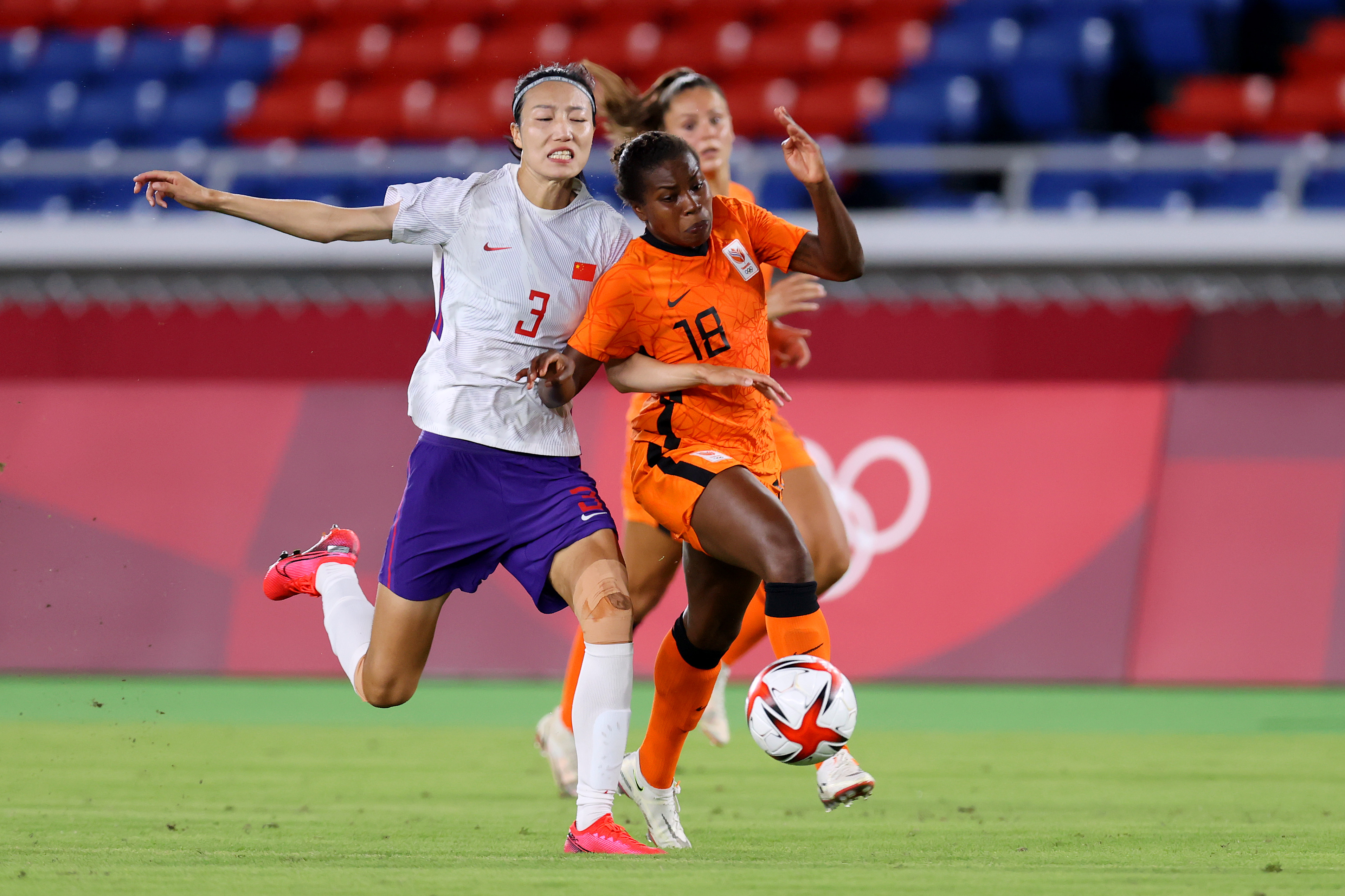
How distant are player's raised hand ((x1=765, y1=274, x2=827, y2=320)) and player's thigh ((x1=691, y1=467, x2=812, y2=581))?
1.13 meters

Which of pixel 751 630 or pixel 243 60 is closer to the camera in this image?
pixel 751 630

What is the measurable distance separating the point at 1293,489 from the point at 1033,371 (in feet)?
5.36

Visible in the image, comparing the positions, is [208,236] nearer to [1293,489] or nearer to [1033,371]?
[1033,371]

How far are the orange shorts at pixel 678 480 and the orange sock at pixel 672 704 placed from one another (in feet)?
1.35

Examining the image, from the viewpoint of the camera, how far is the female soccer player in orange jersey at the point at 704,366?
4.43 m

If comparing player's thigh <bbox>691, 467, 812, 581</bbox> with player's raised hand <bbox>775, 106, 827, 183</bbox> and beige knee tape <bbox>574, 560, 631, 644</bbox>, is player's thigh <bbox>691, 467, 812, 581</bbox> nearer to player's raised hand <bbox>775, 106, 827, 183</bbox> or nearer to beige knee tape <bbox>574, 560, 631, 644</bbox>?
beige knee tape <bbox>574, 560, 631, 644</bbox>

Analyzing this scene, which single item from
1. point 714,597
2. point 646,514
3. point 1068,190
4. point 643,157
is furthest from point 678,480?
point 1068,190

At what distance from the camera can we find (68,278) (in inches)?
484

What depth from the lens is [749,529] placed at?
4.38 m

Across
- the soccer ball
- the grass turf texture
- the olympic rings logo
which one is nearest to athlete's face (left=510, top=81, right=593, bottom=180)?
the soccer ball

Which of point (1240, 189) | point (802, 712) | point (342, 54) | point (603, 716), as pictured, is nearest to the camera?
point (802, 712)

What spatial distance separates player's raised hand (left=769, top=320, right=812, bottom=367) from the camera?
5.84m

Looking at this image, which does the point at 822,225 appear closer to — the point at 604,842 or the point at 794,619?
the point at 794,619

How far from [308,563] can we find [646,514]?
124cm
